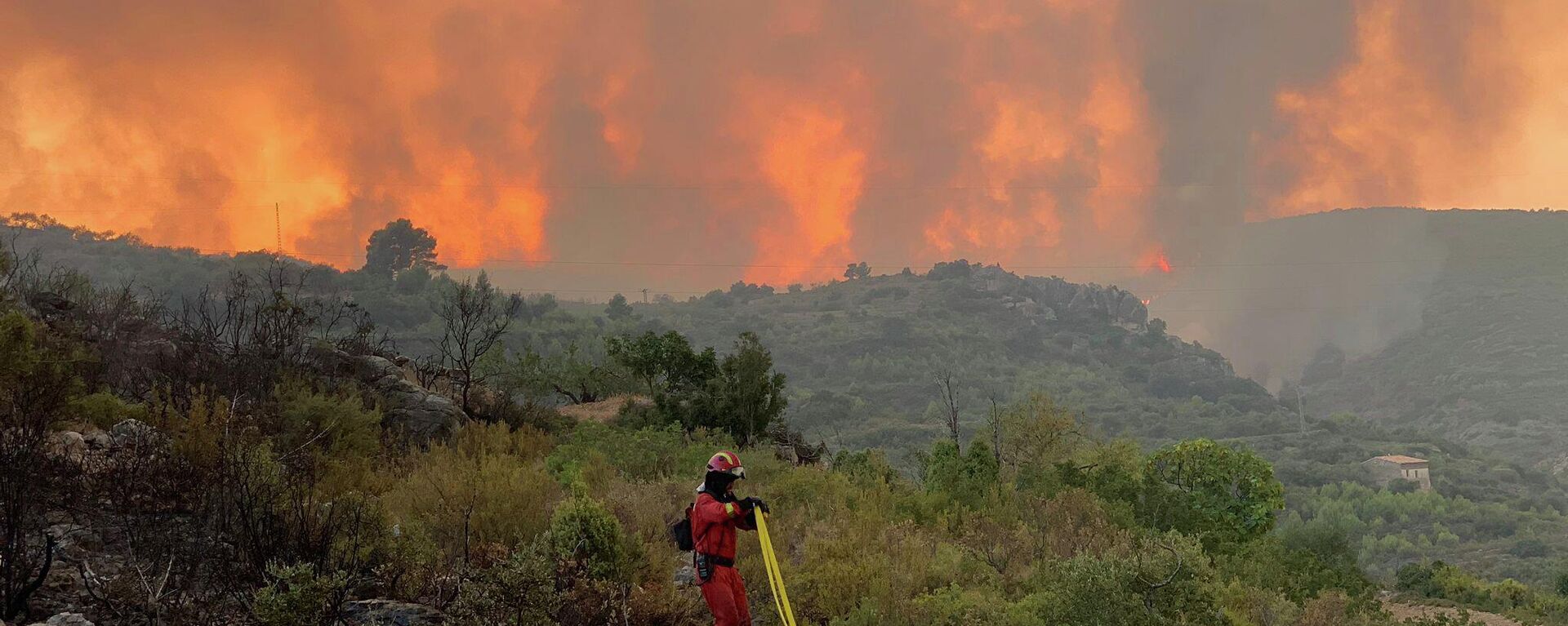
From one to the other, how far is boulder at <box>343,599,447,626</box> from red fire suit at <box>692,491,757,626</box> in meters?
2.40

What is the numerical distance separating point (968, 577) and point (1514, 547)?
136439 millimetres

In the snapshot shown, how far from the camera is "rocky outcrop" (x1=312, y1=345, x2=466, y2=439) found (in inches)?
802

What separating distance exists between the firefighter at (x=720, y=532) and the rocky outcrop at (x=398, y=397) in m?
13.4

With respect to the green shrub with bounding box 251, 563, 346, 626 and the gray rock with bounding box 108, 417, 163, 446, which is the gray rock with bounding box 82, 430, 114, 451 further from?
the green shrub with bounding box 251, 563, 346, 626

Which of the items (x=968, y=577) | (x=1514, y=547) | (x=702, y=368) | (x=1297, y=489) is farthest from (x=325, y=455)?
(x=1297, y=489)

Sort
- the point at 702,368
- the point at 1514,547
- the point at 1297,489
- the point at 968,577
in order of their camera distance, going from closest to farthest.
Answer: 1. the point at 968,577
2. the point at 702,368
3. the point at 1514,547
4. the point at 1297,489

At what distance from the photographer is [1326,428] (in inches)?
7293

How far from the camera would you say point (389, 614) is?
27.1 feet

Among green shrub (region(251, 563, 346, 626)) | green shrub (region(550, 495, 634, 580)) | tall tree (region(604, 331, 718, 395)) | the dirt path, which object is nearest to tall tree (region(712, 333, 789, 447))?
tall tree (region(604, 331, 718, 395))

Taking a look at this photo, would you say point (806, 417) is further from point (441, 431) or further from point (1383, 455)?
point (441, 431)

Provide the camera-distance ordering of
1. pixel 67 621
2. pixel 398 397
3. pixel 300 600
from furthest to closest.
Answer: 1. pixel 398 397
2. pixel 300 600
3. pixel 67 621

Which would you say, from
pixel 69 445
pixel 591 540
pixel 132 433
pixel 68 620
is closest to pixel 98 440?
pixel 132 433

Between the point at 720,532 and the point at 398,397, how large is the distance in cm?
1561

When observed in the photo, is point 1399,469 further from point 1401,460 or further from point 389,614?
point 389,614
